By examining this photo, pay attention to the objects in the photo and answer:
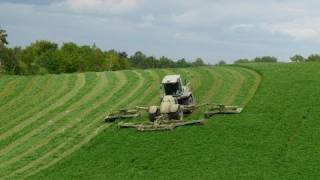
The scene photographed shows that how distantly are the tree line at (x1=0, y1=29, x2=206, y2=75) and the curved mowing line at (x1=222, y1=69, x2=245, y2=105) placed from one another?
4652 cm

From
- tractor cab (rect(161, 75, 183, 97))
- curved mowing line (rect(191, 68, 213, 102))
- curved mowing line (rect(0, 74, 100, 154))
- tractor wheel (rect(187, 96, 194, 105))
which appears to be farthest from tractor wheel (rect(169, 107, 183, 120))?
curved mowing line (rect(0, 74, 100, 154))

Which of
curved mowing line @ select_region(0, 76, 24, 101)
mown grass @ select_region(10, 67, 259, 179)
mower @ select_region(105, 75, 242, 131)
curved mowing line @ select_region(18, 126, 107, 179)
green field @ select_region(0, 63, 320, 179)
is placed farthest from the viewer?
curved mowing line @ select_region(0, 76, 24, 101)

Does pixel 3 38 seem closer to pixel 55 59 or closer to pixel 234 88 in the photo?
pixel 55 59

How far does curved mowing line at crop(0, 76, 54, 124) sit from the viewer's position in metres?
38.3

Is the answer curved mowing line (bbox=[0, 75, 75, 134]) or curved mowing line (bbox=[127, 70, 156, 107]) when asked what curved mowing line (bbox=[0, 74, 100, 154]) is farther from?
curved mowing line (bbox=[127, 70, 156, 107])

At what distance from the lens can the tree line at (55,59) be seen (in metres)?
95.0

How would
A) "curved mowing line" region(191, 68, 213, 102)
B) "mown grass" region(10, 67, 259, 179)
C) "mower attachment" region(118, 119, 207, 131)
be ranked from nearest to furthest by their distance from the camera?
1. "mown grass" region(10, 67, 259, 179)
2. "mower attachment" region(118, 119, 207, 131)
3. "curved mowing line" region(191, 68, 213, 102)

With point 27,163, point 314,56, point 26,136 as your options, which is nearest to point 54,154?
point 27,163

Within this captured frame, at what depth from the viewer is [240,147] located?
2630 cm

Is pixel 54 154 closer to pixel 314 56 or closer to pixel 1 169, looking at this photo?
pixel 1 169

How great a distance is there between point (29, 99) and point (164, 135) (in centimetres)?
1644

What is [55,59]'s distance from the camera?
98.4 metres

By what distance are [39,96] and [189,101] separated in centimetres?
1385

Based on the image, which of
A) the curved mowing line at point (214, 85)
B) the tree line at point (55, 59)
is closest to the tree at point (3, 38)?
the tree line at point (55, 59)
